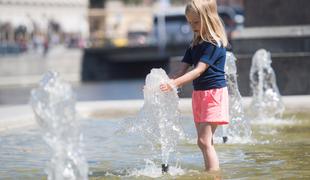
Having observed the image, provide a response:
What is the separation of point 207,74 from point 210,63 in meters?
0.12

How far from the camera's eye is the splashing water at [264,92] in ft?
49.3

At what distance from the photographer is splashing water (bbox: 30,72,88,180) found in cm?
684

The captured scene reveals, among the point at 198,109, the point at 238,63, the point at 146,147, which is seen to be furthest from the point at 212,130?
the point at 238,63

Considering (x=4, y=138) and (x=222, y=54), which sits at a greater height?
(x=222, y=54)

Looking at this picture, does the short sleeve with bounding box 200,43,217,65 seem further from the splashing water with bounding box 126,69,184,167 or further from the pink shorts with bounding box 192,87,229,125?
the splashing water with bounding box 126,69,184,167

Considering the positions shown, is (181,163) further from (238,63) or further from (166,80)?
(238,63)

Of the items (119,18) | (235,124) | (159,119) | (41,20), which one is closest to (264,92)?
(235,124)

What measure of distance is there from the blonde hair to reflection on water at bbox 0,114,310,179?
1.14m

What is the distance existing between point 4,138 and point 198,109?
5.06 m

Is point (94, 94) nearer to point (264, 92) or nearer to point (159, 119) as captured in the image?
point (264, 92)

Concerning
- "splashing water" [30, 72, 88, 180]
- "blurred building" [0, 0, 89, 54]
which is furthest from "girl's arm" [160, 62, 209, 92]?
"blurred building" [0, 0, 89, 54]

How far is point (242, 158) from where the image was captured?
9.69 m

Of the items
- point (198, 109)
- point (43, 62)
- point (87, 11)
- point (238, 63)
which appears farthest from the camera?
point (87, 11)

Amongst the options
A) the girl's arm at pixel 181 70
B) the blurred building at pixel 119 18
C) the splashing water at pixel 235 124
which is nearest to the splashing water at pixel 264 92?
the splashing water at pixel 235 124
